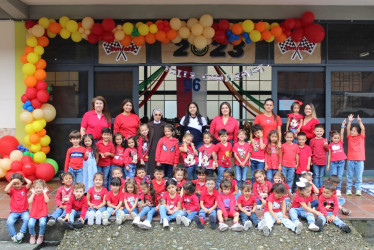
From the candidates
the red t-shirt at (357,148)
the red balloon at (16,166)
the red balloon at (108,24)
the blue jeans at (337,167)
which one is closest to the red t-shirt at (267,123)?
the blue jeans at (337,167)

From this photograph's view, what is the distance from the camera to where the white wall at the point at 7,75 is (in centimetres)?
632

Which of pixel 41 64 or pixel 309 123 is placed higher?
pixel 41 64

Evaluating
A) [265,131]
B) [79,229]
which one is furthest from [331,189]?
[79,229]

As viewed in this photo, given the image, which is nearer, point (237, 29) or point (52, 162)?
point (237, 29)

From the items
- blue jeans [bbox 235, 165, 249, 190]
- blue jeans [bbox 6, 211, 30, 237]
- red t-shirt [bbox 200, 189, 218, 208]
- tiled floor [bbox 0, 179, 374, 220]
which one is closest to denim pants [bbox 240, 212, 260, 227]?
tiled floor [bbox 0, 179, 374, 220]

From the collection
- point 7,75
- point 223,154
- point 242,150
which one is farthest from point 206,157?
point 7,75

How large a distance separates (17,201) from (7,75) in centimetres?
296

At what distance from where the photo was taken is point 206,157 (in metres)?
4.97

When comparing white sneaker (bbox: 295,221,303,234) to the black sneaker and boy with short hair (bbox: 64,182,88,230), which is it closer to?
the black sneaker

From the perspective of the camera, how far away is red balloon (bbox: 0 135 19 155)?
5.93 meters

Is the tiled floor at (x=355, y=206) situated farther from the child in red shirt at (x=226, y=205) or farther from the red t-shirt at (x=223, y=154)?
the red t-shirt at (x=223, y=154)

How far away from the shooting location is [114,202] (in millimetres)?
4457

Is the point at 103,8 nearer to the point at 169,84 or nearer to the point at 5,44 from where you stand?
the point at 5,44

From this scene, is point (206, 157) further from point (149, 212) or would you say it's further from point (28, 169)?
point (28, 169)
